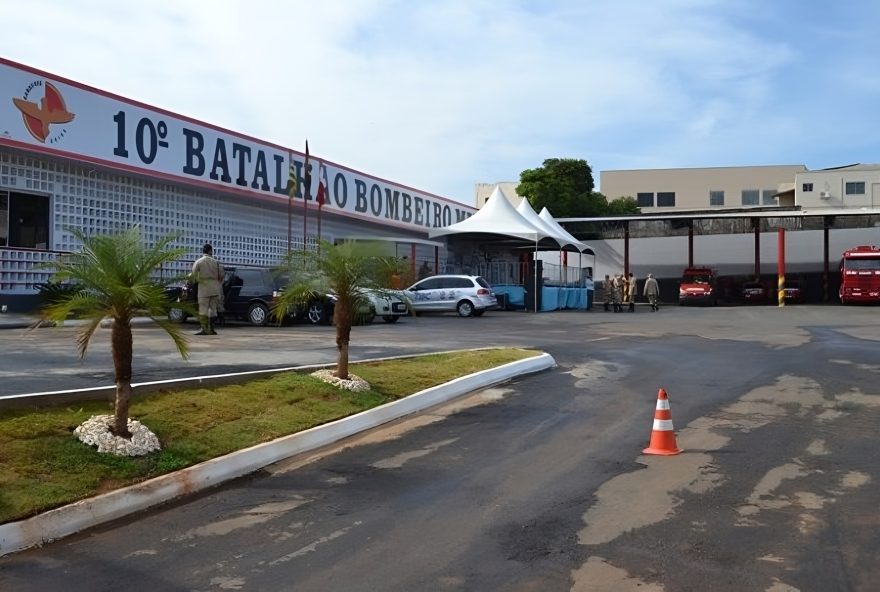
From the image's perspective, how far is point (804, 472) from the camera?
7121 mm

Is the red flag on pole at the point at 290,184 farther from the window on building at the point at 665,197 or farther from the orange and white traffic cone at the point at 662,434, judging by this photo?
the window on building at the point at 665,197

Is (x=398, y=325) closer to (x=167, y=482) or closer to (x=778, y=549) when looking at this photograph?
(x=167, y=482)

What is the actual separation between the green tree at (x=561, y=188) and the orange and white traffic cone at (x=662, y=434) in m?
57.6

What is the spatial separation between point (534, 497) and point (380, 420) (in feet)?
10.7

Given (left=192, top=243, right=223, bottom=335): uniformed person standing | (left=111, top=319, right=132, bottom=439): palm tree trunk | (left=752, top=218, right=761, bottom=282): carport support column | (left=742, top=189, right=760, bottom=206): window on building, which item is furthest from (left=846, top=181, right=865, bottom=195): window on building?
(left=111, top=319, right=132, bottom=439): palm tree trunk

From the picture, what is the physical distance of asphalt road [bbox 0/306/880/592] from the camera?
480 cm

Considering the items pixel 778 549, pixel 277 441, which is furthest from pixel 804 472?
pixel 277 441

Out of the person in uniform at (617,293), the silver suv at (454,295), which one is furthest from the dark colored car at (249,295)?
the person in uniform at (617,293)

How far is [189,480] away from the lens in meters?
6.69

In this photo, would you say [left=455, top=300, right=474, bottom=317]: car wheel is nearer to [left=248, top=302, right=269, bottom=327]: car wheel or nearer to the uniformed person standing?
[left=248, top=302, right=269, bottom=327]: car wheel

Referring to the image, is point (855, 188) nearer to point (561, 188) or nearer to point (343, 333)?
point (561, 188)

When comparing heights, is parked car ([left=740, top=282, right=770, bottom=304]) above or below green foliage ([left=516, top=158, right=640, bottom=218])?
below

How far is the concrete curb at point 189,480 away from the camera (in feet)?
17.9

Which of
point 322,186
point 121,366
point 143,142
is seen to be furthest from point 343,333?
point 322,186
